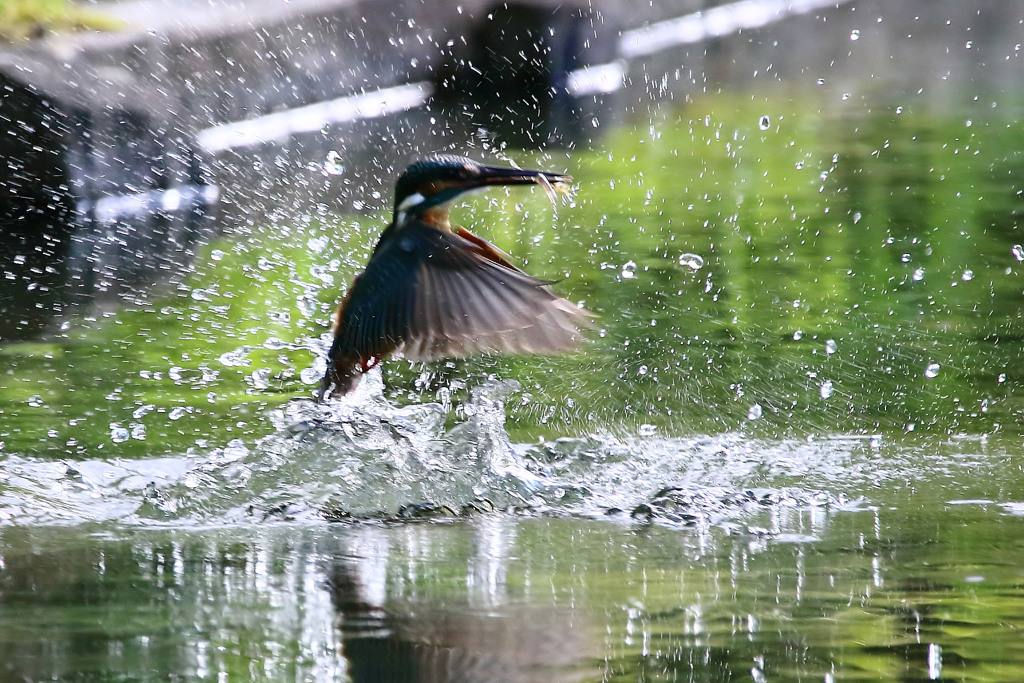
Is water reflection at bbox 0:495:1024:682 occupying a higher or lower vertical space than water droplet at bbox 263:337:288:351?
lower

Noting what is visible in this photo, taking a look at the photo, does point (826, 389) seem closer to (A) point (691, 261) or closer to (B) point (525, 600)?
(A) point (691, 261)

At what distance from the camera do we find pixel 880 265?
22.0 ft

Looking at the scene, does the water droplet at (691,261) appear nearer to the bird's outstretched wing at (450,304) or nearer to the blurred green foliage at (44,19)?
the bird's outstretched wing at (450,304)

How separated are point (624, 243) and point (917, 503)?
4.05 meters

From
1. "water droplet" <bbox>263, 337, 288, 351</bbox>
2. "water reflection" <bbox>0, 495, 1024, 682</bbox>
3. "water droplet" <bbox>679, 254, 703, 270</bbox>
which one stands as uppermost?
"water droplet" <bbox>679, 254, 703, 270</bbox>

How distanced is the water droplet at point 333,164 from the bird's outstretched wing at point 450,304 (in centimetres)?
577

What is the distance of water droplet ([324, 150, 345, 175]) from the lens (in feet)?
31.5

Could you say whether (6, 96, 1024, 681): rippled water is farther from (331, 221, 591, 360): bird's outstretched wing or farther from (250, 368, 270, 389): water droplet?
(331, 221, 591, 360): bird's outstretched wing

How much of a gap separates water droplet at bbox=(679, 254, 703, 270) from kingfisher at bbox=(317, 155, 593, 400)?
2832mm

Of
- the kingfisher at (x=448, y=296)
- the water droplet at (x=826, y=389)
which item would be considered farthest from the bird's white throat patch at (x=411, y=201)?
the water droplet at (x=826, y=389)

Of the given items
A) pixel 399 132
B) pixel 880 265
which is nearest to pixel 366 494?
pixel 880 265

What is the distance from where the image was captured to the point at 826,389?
4777mm

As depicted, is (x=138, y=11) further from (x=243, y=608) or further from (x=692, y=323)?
(x=243, y=608)

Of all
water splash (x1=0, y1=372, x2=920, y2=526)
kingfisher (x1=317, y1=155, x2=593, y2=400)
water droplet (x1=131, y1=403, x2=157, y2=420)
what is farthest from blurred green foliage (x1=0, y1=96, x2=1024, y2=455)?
kingfisher (x1=317, y1=155, x2=593, y2=400)
